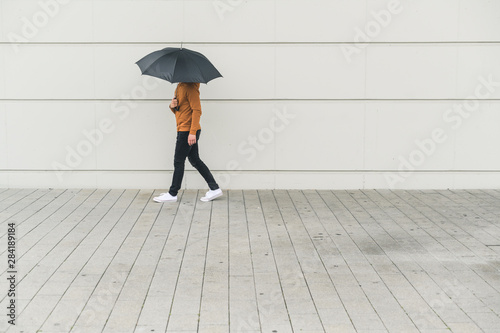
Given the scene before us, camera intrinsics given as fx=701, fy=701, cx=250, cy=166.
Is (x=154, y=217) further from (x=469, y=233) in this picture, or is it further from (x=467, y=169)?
(x=467, y=169)

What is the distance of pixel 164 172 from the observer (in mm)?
10531

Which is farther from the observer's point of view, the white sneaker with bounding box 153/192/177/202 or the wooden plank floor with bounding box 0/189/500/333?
the white sneaker with bounding box 153/192/177/202

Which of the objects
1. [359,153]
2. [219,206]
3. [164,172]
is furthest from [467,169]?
[164,172]

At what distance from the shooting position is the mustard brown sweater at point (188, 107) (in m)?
9.34

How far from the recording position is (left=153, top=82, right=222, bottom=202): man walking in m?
9.35
